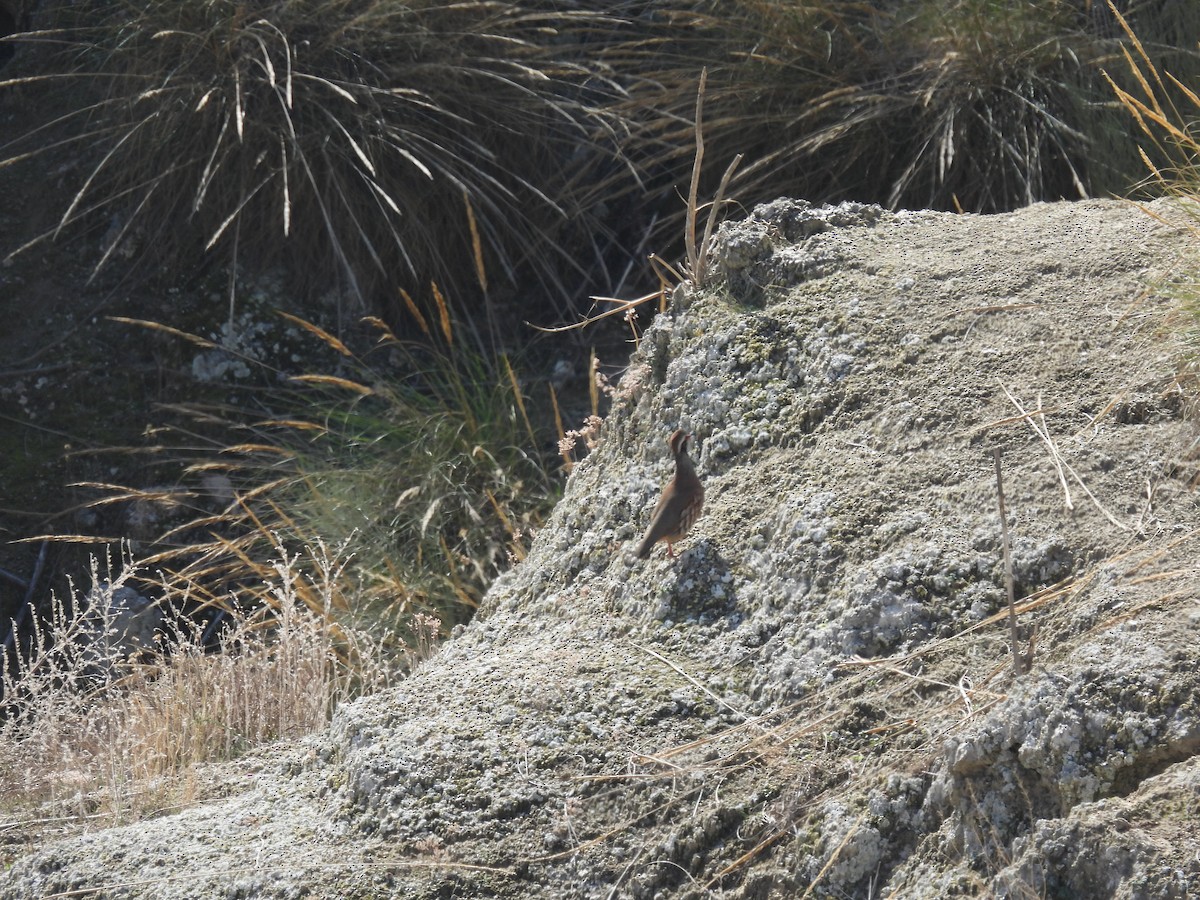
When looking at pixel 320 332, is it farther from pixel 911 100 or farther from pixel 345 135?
pixel 911 100

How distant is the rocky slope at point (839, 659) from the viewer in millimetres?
1988

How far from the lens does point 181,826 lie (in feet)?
9.04

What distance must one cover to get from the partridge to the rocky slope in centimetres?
5

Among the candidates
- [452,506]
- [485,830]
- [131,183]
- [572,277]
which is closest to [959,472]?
[485,830]

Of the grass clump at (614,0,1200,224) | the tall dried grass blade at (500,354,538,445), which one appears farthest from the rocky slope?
the tall dried grass blade at (500,354,538,445)

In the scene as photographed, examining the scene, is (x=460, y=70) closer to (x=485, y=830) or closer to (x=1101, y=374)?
(x=1101, y=374)

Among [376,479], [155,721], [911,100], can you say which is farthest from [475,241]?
[155,721]

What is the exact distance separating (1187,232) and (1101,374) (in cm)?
60

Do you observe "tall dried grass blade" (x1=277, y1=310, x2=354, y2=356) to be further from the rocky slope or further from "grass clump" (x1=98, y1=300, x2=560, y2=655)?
the rocky slope

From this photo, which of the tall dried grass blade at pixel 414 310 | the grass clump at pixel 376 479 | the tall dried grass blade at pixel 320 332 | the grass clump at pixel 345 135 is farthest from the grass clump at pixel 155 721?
the grass clump at pixel 345 135

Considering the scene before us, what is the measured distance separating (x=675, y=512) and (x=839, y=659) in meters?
0.59

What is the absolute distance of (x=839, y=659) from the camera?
7.99 feet

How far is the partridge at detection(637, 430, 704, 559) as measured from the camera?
2.90 metres

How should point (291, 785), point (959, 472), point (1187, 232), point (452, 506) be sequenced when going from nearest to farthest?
point (959, 472) → point (291, 785) → point (1187, 232) → point (452, 506)
